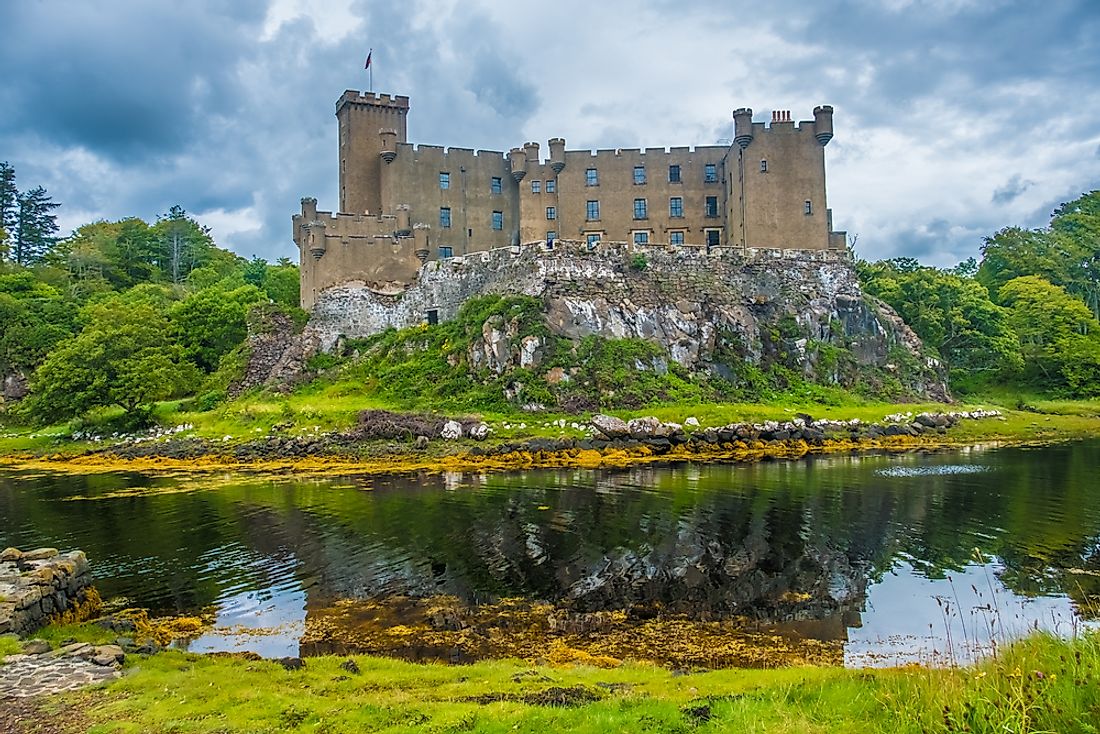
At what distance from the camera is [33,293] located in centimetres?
7425

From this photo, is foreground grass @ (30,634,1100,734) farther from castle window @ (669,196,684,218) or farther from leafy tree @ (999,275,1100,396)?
leafy tree @ (999,275,1100,396)

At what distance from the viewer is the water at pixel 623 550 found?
49.3 feet

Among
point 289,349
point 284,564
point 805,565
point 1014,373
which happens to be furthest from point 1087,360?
point 284,564

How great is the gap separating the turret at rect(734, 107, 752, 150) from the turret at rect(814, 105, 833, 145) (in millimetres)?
4659

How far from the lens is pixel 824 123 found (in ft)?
179

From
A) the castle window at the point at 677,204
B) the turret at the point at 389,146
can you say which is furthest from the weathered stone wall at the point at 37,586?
the castle window at the point at 677,204

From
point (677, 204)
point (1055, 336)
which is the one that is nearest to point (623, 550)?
point (677, 204)

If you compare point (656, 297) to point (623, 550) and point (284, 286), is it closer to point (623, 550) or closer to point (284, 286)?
point (623, 550)

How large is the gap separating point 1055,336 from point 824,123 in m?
30.4

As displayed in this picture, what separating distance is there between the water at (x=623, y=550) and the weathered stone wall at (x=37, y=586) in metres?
1.37

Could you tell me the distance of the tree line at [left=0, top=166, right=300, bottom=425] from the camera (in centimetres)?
5100

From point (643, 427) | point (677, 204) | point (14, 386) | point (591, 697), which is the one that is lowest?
point (591, 697)

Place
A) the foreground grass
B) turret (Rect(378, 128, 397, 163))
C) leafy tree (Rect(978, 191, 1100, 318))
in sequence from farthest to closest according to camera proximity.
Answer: leafy tree (Rect(978, 191, 1100, 318)) → turret (Rect(378, 128, 397, 163)) → the foreground grass

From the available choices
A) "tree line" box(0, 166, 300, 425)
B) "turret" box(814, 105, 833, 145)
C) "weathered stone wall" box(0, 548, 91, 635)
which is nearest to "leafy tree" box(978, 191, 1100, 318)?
"turret" box(814, 105, 833, 145)
